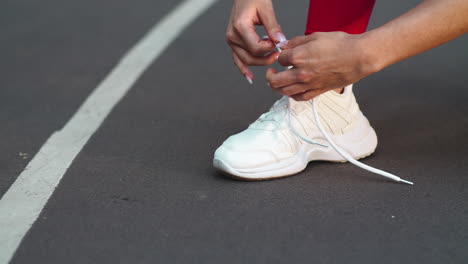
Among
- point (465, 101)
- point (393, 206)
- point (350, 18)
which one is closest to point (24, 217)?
point (393, 206)

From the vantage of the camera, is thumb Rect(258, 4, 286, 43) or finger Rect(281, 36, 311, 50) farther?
thumb Rect(258, 4, 286, 43)

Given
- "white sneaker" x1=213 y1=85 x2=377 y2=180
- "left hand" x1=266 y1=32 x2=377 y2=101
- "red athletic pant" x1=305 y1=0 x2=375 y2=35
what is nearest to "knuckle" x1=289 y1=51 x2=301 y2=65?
"left hand" x1=266 y1=32 x2=377 y2=101

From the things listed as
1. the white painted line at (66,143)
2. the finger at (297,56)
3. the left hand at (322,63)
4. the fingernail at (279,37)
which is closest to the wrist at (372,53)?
the left hand at (322,63)

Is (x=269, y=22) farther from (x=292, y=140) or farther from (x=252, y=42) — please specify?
(x=292, y=140)

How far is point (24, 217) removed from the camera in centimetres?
209

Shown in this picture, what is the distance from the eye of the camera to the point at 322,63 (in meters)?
2.00

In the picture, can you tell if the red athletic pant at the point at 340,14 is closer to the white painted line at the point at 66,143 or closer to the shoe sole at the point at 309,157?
the shoe sole at the point at 309,157

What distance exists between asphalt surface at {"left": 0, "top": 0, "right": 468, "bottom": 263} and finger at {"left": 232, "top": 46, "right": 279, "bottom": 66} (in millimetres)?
404

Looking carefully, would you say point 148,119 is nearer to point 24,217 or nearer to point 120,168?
point 120,168

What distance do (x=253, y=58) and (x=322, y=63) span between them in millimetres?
319

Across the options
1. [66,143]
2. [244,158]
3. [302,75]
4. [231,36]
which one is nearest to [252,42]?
[231,36]

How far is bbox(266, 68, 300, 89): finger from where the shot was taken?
6.70 ft

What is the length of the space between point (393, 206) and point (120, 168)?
954mm

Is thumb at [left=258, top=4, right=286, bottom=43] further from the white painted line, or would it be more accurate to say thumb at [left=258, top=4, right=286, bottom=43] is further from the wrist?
the white painted line
